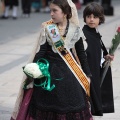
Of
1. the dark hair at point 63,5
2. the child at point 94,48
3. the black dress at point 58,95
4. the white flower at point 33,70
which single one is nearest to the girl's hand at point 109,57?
the child at point 94,48

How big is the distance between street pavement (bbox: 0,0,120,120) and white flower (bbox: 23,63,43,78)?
49cm

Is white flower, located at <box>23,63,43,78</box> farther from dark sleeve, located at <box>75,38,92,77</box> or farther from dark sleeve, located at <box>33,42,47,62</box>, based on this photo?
dark sleeve, located at <box>75,38,92,77</box>

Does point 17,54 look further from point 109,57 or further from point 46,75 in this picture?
point 46,75

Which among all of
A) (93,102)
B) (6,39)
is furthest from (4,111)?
(6,39)

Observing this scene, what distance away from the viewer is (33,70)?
4.46 metres

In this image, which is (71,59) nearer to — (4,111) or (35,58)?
(35,58)

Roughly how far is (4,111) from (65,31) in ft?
7.19

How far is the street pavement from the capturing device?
7.00 metres

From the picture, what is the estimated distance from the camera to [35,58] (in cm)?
467

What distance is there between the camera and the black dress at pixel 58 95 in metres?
4.59

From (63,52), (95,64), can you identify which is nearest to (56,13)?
(63,52)

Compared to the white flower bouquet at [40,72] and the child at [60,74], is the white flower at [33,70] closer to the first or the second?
the white flower bouquet at [40,72]

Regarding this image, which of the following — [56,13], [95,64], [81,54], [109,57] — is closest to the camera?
[56,13]

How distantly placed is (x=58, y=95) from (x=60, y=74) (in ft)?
0.59
